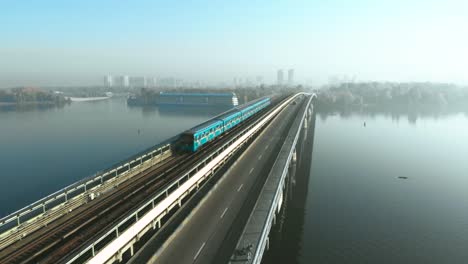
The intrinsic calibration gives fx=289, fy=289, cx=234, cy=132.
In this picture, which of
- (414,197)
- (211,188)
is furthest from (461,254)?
(211,188)

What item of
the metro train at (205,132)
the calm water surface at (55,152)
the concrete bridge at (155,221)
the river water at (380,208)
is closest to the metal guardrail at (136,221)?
the concrete bridge at (155,221)

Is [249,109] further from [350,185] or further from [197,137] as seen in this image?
[197,137]

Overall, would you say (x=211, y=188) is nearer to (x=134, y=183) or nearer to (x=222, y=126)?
(x=134, y=183)

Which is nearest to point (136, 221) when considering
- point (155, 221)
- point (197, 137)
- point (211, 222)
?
point (155, 221)

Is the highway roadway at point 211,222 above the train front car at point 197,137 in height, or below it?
below

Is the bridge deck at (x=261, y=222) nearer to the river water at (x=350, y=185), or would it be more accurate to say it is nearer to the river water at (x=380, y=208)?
the river water at (x=380, y=208)

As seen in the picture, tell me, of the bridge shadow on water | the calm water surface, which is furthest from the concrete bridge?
the calm water surface
